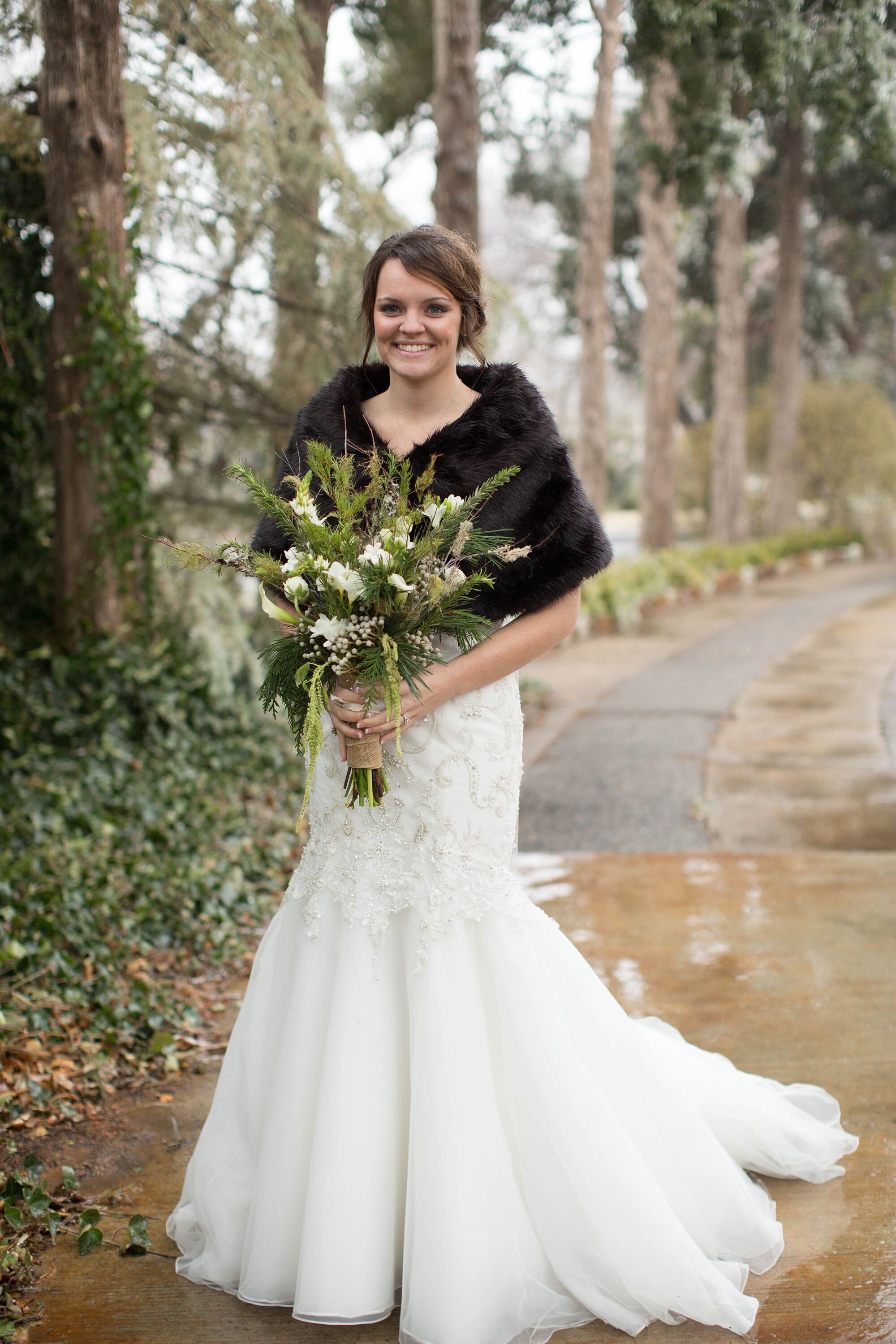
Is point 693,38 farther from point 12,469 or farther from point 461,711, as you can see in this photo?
point 461,711

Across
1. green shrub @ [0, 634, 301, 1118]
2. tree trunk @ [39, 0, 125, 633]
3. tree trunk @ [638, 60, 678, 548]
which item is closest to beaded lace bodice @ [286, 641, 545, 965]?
green shrub @ [0, 634, 301, 1118]

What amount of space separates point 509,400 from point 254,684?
4.53 metres

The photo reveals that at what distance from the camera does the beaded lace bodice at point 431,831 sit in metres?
2.42

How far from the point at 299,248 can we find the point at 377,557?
5.93 meters

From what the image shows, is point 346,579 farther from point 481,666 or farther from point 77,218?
point 77,218

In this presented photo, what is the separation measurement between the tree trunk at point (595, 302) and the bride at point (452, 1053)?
9.78 m

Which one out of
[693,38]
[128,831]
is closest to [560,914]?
Answer: [128,831]

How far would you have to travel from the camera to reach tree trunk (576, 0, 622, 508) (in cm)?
1241

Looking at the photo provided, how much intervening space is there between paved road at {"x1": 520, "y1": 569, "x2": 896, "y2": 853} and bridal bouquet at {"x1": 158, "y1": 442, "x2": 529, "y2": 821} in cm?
362

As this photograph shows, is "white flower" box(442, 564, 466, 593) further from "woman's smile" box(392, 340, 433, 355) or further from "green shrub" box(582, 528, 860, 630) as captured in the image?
"green shrub" box(582, 528, 860, 630)

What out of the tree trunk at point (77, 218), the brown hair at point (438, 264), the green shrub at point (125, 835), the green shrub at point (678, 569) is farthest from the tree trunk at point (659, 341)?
the brown hair at point (438, 264)

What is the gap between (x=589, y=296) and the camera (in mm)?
12562

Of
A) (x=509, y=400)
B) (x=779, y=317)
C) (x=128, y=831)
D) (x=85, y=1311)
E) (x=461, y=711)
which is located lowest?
(x=85, y=1311)

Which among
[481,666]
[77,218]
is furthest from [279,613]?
[77,218]
